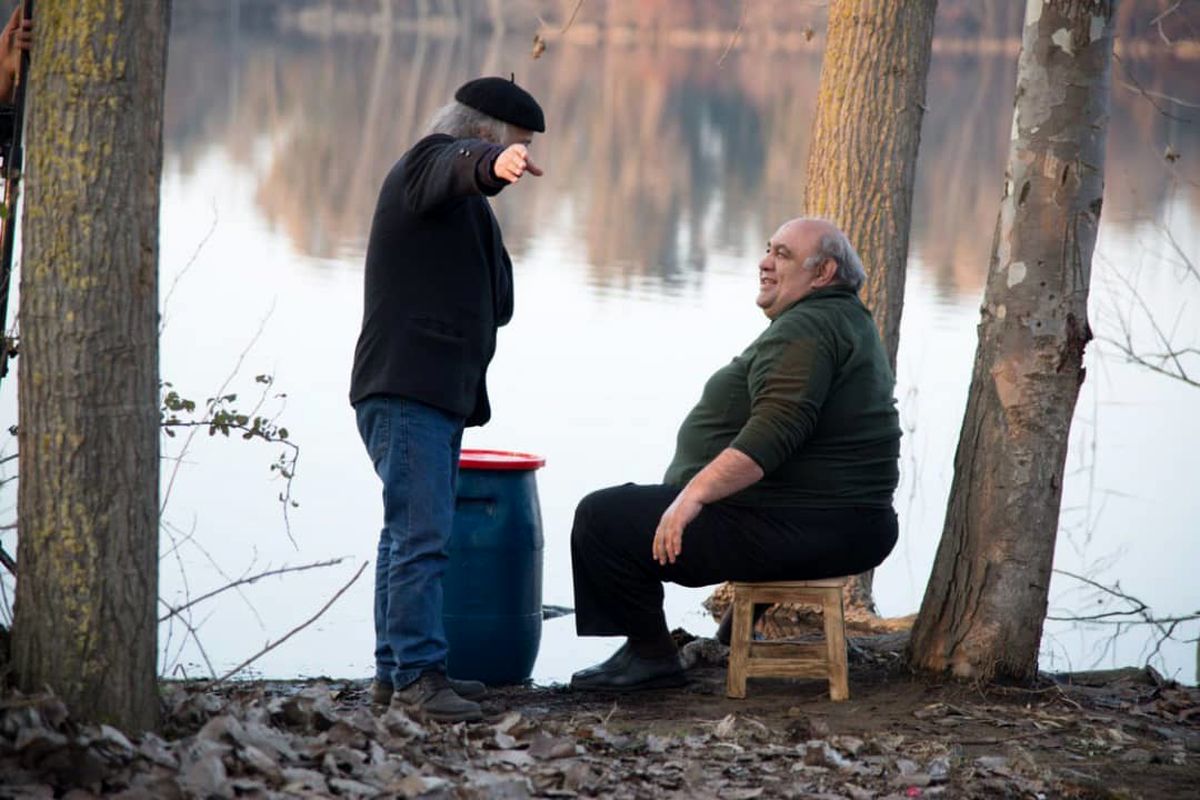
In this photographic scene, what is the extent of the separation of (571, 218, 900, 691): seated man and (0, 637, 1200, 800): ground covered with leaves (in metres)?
0.35

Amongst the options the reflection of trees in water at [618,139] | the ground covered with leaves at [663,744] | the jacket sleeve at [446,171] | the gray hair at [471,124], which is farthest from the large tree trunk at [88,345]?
the reflection of trees in water at [618,139]

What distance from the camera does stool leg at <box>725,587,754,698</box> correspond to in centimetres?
544

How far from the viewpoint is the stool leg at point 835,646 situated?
17.7 ft

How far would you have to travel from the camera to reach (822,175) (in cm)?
714

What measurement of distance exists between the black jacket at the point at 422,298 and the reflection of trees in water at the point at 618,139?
324 inches

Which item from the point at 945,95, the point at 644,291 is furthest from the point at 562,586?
the point at 945,95

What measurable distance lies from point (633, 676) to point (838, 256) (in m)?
1.46

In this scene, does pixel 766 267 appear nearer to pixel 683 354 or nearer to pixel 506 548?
pixel 506 548

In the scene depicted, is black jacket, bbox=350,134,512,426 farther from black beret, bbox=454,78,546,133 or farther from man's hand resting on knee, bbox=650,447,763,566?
man's hand resting on knee, bbox=650,447,763,566

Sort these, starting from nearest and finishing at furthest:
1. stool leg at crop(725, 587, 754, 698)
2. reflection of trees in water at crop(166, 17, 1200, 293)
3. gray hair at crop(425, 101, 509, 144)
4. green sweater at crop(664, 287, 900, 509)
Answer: gray hair at crop(425, 101, 509, 144) → green sweater at crop(664, 287, 900, 509) → stool leg at crop(725, 587, 754, 698) → reflection of trees in water at crop(166, 17, 1200, 293)

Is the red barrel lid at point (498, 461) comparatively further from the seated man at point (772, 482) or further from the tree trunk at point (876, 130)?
the tree trunk at point (876, 130)

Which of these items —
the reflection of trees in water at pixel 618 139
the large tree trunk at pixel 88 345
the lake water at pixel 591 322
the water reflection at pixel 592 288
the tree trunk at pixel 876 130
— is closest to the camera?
the large tree trunk at pixel 88 345

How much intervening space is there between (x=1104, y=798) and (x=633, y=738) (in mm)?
1208

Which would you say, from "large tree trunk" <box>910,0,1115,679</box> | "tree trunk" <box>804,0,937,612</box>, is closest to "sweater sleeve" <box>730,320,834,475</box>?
"large tree trunk" <box>910,0,1115,679</box>
